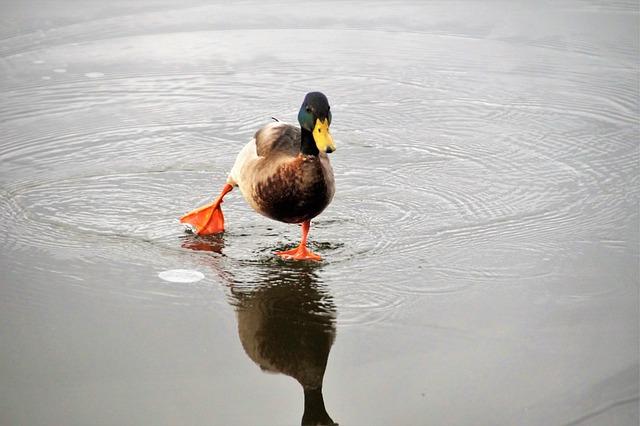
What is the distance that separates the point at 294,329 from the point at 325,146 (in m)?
0.95

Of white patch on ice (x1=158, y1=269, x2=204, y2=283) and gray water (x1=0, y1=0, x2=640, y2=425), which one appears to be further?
white patch on ice (x1=158, y1=269, x2=204, y2=283)

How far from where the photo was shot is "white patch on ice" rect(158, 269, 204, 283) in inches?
176

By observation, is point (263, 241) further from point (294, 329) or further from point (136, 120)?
point (136, 120)

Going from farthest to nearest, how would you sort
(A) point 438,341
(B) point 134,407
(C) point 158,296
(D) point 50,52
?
1. (D) point 50,52
2. (C) point 158,296
3. (A) point 438,341
4. (B) point 134,407

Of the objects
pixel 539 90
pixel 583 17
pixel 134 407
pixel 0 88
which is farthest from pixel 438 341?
pixel 583 17

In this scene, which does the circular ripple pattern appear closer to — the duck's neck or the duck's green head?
the duck's neck

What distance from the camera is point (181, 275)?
4.52 metres

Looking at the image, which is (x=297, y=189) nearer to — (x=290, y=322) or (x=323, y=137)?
(x=323, y=137)

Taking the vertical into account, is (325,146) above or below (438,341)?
above

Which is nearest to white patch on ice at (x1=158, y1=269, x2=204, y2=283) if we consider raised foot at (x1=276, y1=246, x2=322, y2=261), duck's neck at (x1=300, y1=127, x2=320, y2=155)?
raised foot at (x1=276, y1=246, x2=322, y2=261)

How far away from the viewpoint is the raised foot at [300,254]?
4.75m

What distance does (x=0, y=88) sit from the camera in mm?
7688

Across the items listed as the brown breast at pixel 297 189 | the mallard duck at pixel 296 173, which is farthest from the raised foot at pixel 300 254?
the brown breast at pixel 297 189

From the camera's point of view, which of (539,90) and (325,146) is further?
(539,90)
